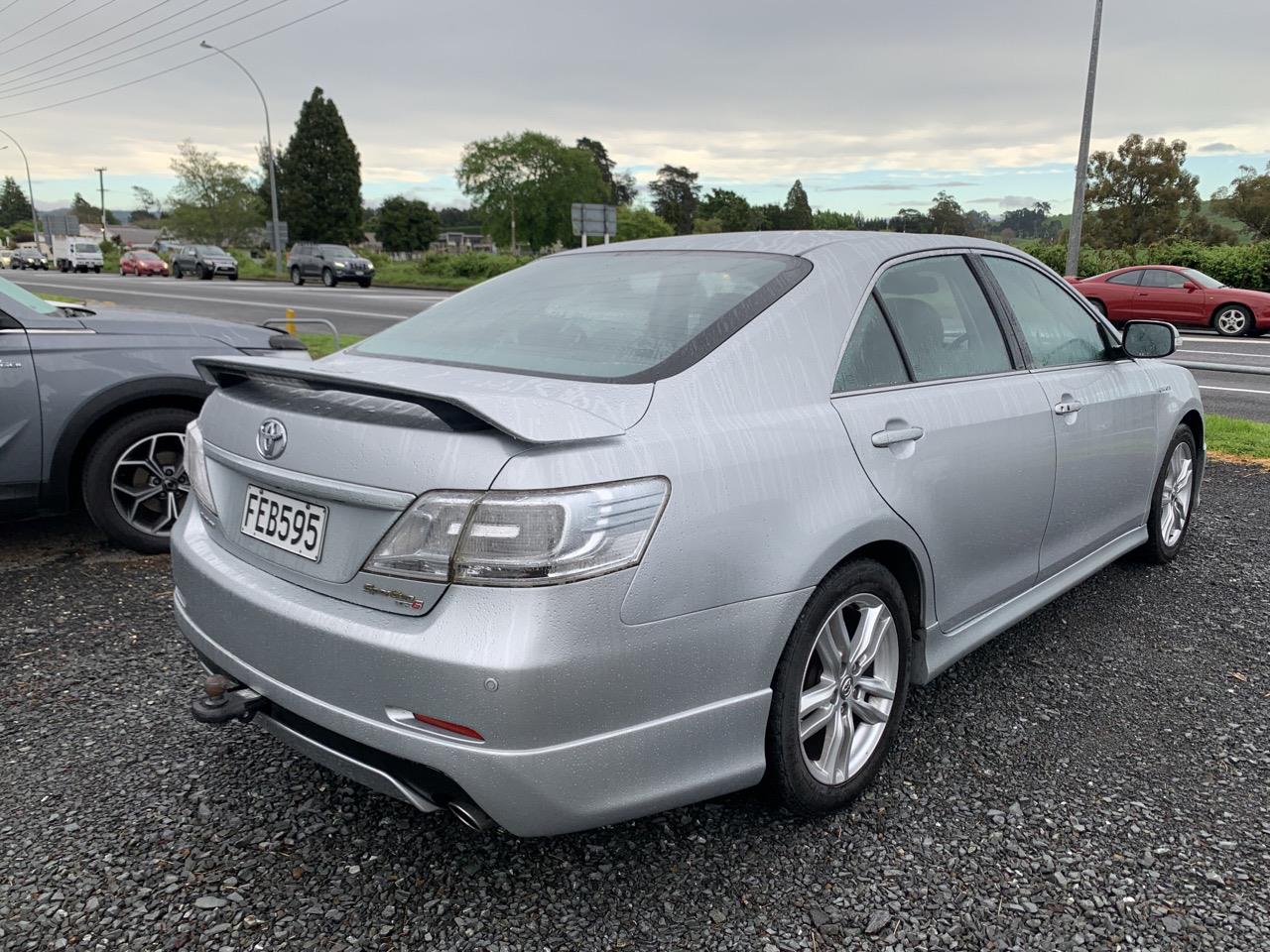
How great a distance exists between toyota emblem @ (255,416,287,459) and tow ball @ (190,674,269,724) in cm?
56

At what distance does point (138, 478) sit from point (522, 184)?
9086 cm

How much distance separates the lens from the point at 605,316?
278 cm

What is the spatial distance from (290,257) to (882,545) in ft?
142

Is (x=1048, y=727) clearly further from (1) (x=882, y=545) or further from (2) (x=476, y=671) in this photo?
(2) (x=476, y=671)

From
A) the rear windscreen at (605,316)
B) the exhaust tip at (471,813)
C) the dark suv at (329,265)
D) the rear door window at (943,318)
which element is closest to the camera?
the exhaust tip at (471,813)

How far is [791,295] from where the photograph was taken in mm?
2590

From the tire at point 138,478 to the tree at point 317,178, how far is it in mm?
87180

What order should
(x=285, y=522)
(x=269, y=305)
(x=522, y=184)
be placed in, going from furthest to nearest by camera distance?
(x=522, y=184) → (x=269, y=305) → (x=285, y=522)

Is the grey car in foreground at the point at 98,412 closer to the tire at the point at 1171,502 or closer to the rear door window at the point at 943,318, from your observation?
the rear door window at the point at 943,318

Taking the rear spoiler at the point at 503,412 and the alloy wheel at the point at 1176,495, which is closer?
the rear spoiler at the point at 503,412

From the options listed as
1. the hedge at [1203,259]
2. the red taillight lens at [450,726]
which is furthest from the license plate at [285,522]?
the hedge at [1203,259]

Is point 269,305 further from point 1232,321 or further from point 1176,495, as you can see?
point 1176,495

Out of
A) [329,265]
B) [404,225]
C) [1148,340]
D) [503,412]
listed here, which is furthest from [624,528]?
[404,225]

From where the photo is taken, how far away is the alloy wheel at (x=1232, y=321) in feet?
64.3
